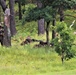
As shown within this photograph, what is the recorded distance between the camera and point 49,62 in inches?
690

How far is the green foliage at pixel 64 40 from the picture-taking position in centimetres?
1622

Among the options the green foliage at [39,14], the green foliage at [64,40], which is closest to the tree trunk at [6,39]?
the green foliage at [39,14]

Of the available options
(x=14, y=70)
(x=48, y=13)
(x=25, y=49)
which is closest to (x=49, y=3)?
(x=48, y=13)

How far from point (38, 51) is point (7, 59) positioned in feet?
6.97

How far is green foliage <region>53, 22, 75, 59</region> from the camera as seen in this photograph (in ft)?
53.2

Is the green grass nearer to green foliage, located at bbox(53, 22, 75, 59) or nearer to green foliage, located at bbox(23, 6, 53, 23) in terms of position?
green foliage, located at bbox(53, 22, 75, 59)

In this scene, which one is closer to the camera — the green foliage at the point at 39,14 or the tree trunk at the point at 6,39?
the green foliage at the point at 39,14

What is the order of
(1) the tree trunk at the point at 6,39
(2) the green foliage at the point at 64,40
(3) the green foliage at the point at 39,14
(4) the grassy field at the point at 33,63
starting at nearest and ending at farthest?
(4) the grassy field at the point at 33,63 < (2) the green foliage at the point at 64,40 < (3) the green foliage at the point at 39,14 < (1) the tree trunk at the point at 6,39

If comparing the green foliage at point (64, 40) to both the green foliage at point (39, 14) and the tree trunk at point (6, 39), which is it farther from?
the tree trunk at point (6, 39)

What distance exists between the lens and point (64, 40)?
53.5 feet

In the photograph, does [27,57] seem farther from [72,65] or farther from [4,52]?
[72,65]

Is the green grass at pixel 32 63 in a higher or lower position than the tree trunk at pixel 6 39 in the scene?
higher

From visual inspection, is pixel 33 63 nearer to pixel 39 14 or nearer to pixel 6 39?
pixel 39 14

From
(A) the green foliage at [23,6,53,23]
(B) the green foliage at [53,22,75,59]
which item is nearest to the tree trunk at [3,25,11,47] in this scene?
(A) the green foliage at [23,6,53,23]
